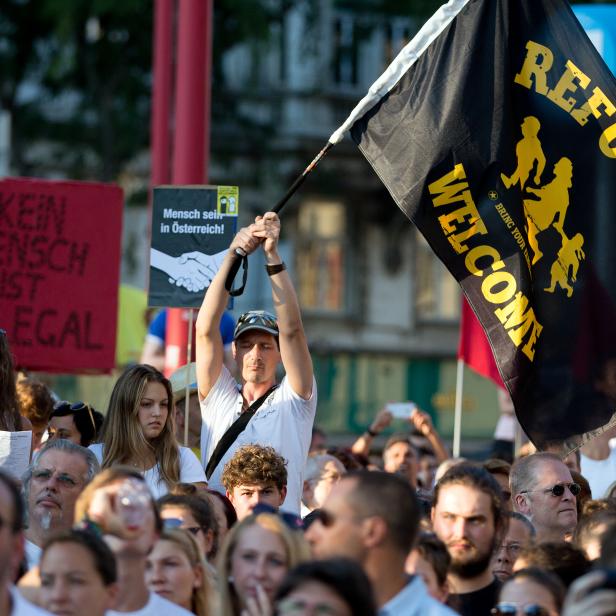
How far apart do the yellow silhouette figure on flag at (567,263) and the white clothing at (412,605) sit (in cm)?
326

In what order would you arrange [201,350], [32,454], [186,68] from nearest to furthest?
1. [201,350]
2. [32,454]
3. [186,68]

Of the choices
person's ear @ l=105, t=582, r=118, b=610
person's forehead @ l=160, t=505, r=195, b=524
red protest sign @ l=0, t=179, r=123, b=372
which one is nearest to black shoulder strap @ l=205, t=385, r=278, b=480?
person's forehead @ l=160, t=505, r=195, b=524

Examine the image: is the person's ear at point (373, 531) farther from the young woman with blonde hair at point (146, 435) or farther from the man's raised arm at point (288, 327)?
the young woman with blonde hair at point (146, 435)

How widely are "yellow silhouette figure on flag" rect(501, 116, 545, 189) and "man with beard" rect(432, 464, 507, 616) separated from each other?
2.25m

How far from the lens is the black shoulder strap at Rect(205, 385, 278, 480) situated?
7496 millimetres

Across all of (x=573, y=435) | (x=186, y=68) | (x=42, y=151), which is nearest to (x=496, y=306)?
(x=573, y=435)

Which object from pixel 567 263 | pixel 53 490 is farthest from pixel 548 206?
pixel 53 490

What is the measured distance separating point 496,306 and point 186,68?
404 cm

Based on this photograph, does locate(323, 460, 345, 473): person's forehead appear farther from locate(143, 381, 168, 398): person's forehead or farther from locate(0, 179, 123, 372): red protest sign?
locate(0, 179, 123, 372): red protest sign

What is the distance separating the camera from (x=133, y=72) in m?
27.1

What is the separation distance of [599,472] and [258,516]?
4787mm

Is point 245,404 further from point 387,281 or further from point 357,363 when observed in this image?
point 387,281

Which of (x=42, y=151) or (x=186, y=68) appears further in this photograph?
(x=42, y=151)

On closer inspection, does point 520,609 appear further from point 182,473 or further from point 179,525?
point 182,473
